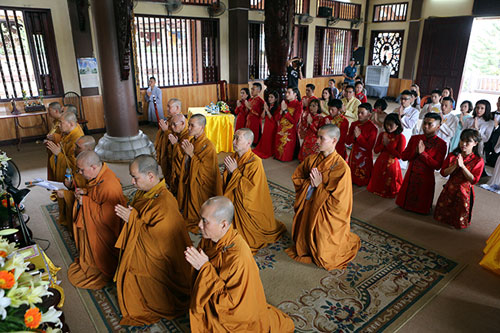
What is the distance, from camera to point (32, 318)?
5.01ft

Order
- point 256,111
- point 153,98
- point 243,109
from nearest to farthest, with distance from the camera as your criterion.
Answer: point 256,111 → point 243,109 → point 153,98

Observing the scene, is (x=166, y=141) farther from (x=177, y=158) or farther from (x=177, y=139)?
(x=177, y=158)

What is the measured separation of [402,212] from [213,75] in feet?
30.3

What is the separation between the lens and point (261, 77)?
14.3 meters

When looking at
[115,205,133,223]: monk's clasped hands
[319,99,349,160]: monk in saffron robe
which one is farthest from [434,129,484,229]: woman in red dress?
[115,205,133,223]: monk's clasped hands

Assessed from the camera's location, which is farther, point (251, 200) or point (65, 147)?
point (65, 147)

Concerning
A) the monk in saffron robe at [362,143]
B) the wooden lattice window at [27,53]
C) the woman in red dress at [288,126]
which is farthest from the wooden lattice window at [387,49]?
the wooden lattice window at [27,53]

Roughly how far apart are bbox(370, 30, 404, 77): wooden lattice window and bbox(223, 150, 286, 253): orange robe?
48.3 ft

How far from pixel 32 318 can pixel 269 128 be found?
24.0 feet

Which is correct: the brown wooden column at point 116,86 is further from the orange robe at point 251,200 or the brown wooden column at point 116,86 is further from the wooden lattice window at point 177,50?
the orange robe at point 251,200

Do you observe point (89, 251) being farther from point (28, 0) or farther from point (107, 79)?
point (28, 0)

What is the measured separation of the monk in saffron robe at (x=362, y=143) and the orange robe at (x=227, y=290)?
4.46 meters

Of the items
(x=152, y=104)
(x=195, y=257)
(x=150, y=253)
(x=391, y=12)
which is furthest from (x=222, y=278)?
(x=391, y=12)

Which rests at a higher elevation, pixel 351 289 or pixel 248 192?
pixel 248 192
